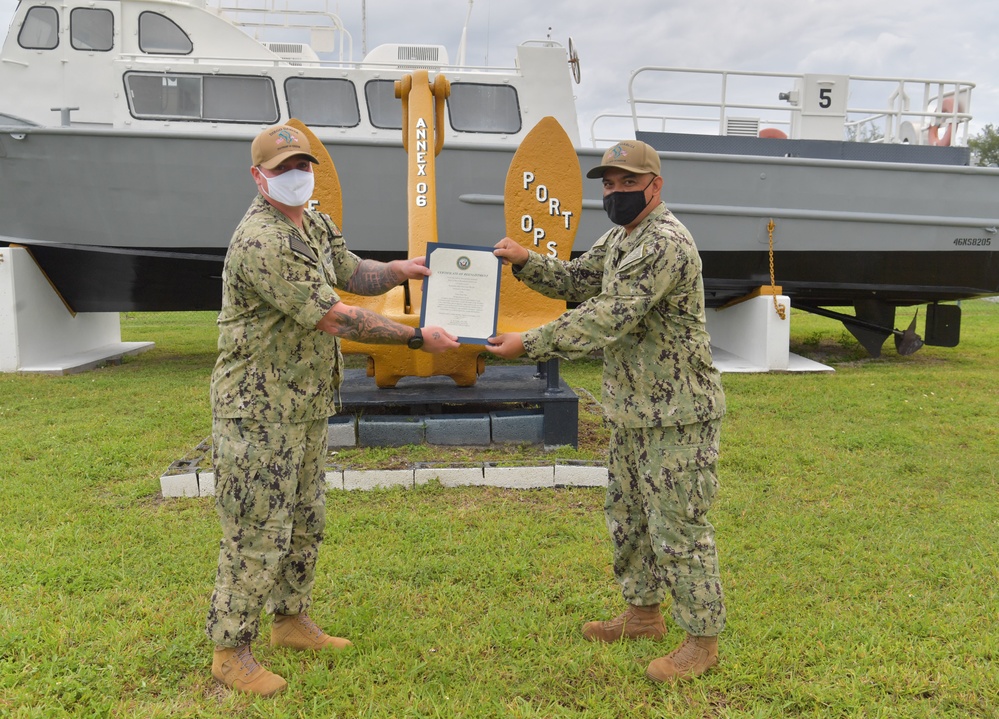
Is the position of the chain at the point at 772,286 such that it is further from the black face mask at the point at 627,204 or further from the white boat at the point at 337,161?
the black face mask at the point at 627,204

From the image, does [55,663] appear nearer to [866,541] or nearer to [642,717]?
[642,717]

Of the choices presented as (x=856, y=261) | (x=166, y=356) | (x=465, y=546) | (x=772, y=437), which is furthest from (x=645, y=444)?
(x=166, y=356)

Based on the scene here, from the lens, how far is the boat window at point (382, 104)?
23.5ft

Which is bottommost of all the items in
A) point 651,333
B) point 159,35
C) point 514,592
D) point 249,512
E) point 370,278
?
point 514,592

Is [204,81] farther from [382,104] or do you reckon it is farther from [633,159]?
[633,159]

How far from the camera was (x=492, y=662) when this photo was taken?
2385mm

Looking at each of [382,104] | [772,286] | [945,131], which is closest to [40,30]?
[382,104]

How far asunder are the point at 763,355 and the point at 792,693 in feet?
19.3

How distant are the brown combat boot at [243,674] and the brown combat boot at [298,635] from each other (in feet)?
0.63

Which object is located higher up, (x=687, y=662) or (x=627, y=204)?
(x=627, y=204)

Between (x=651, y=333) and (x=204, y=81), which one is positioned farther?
(x=204, y=81)

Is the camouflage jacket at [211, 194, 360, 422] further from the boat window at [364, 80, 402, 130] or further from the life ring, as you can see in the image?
the life ring

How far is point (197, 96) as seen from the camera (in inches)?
277

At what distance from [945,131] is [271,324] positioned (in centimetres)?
885
